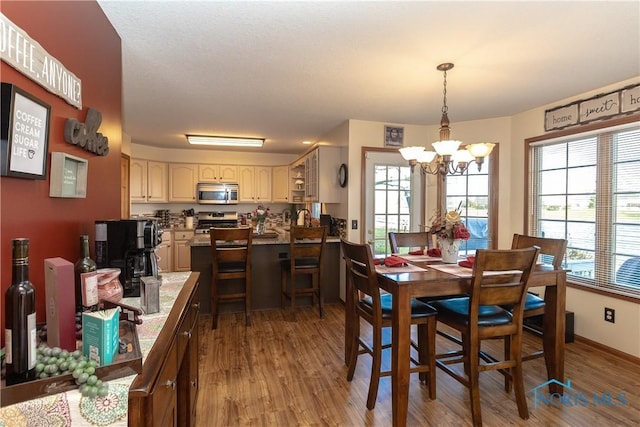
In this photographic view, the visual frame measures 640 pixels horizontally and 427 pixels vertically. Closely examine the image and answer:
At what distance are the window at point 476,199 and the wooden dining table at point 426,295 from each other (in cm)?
174

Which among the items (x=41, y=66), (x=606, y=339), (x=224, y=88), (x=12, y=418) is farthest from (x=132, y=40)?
(x=606, y=339)

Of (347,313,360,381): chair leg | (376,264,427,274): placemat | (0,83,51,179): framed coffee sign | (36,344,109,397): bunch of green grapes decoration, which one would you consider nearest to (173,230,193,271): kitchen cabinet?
(347,313,360,381): chair leg

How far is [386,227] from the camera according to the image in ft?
13.8

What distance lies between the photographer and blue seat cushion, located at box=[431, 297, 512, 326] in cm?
198

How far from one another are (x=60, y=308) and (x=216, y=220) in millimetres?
5589

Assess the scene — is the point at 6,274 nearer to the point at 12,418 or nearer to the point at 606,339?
the point at 12,418

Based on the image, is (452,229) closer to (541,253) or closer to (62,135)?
(541,253)

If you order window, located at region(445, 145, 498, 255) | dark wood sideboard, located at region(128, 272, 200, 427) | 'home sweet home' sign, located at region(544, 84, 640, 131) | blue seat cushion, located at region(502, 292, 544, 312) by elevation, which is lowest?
blue seat cushion, located at region(502, 292, 544, 312)

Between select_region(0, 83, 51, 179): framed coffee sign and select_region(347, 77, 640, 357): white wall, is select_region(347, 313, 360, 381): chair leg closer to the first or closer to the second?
select_region(347, 77, 640, 357): white wall

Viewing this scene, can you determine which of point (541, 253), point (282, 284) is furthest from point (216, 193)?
point (541, 253)

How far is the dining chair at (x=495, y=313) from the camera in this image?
6.04 ft

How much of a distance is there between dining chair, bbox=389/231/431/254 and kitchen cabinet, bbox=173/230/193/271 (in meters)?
4.14

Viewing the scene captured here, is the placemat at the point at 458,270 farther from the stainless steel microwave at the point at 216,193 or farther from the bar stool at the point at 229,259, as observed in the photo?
the stainless steel microwave at the point at 216,193

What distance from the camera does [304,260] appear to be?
3.82 metres
